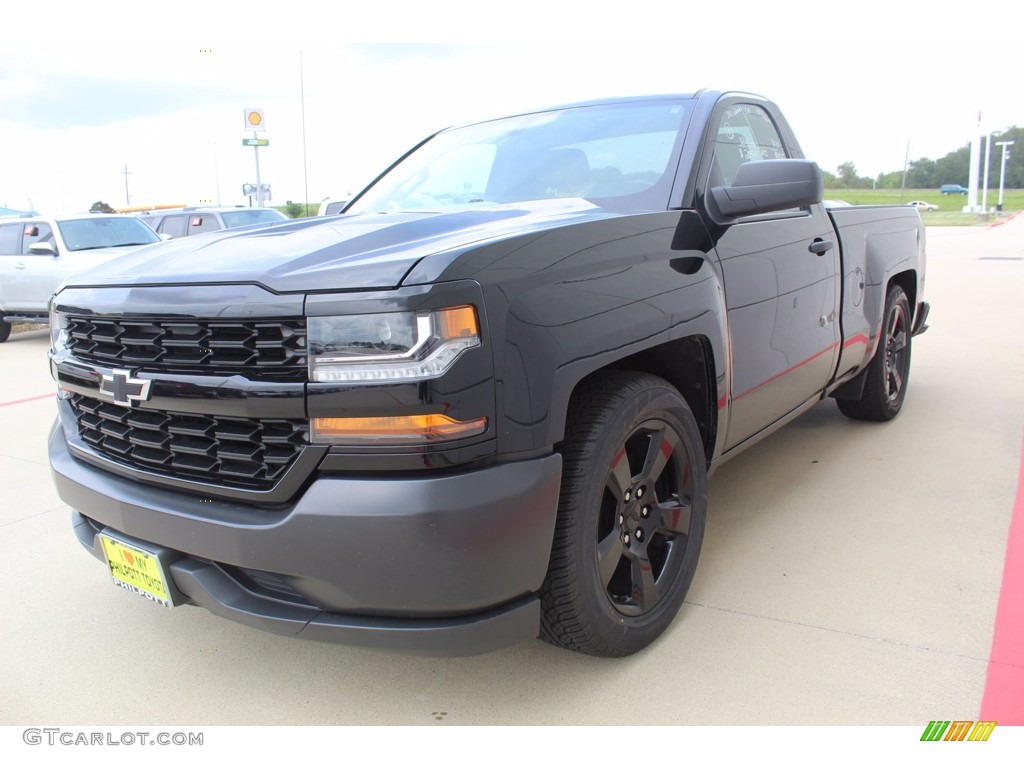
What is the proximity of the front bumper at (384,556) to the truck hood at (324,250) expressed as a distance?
0.48 m

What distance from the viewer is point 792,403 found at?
3.66 m

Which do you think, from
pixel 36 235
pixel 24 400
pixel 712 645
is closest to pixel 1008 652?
pixel 712 645

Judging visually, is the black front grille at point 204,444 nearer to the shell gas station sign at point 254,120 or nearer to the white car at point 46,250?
the white car at point 46,250

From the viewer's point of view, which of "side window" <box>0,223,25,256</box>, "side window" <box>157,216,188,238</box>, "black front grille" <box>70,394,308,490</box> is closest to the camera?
"black front grille" <box>70,394,308,490</box>

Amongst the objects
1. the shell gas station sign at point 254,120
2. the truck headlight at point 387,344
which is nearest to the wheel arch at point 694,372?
the truck headlight at point 387,344

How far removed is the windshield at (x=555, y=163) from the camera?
3057 mm

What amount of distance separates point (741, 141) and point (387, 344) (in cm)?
219

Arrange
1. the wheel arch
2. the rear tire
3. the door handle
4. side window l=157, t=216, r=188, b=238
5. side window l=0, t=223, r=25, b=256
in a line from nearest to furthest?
1. the wheel arch
2. the door handle
3. the rear tire
4. side window l=0, t=223, r=25, b=256
5. side window l=157, t=216, r=188, b=238

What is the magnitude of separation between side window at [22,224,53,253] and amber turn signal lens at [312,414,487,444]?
1070cm

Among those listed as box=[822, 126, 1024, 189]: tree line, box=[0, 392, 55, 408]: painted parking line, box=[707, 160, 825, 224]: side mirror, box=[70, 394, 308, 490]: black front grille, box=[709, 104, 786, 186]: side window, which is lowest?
box=[0, 392, 55, 408]: painted parking line

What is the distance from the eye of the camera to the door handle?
12.1ft

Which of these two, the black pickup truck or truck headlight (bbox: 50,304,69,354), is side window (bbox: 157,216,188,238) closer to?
truck headlight (bbox: 50,304,69,354)

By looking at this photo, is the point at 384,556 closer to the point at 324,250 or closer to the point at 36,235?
the point at 324,250

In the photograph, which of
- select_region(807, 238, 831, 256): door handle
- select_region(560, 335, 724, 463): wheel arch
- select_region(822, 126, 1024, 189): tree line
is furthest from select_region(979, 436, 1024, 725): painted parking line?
select_region(822, 126, 1024, 189): tree line
